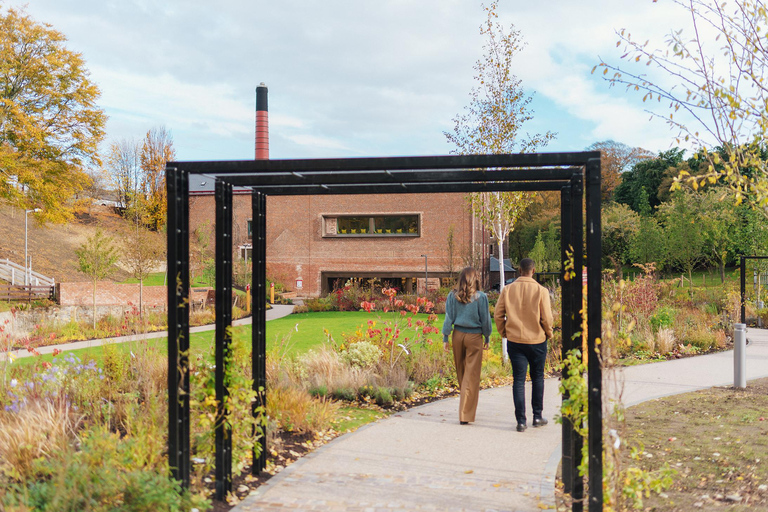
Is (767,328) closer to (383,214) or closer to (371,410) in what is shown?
(371,410)

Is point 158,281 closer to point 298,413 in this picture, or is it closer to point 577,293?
point 298,413

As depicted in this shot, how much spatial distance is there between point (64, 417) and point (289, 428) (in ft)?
6.68

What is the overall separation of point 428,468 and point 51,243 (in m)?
46.8

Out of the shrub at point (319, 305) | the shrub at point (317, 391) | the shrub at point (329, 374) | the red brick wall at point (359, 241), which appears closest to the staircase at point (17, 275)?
the red brick wall at point (359, 241)

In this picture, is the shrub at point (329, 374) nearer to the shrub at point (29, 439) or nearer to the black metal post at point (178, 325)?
the shrub at point (29, 439)

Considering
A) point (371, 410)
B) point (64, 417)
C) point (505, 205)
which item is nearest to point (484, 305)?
point (371, 410)

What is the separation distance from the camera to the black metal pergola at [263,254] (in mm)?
3443

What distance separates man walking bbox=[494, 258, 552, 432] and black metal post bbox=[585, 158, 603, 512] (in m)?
2.57

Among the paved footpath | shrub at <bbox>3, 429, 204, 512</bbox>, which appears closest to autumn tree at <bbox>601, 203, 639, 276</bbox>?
the paved footpath

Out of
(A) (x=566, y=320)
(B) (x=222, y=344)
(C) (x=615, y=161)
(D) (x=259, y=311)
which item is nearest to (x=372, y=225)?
(D) (x=259, y=311)

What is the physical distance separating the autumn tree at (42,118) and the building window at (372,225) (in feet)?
41.7

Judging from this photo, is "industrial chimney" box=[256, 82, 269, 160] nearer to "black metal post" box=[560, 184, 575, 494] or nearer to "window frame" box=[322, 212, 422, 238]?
"window frame" box=[322, 212, 422, 238]

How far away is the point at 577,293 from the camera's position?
163 inches

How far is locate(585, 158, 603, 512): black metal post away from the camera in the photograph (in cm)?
338
